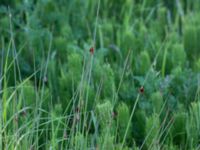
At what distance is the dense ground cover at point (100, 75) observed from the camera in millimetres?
2283

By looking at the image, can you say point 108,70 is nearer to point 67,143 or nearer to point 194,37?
point 67,143

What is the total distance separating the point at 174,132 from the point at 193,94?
28 centimetres

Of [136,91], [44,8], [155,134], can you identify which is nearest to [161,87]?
[136,91]

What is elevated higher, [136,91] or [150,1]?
[150,1]

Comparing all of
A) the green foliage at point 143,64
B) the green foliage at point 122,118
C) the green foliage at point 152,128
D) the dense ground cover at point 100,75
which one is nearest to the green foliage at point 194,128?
the dense ground cover at point 100,75

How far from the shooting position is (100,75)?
279cm

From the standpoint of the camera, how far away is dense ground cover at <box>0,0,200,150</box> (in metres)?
2.28

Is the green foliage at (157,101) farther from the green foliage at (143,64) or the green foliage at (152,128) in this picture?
the green foliage at (143,64)

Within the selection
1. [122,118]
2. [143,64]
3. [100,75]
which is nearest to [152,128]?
[122,118]

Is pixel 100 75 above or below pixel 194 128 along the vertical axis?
above

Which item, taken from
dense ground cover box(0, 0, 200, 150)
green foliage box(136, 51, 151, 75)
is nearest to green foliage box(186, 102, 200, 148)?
dense ground cover box(0, 0, 200, 150)

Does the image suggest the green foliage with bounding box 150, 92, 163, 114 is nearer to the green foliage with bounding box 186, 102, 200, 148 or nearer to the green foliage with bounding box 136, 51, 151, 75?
the green foliage with bounding box 186, 102, 200, 148

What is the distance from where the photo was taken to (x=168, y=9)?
12.6 feet

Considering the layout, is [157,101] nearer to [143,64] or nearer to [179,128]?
[179,128]
